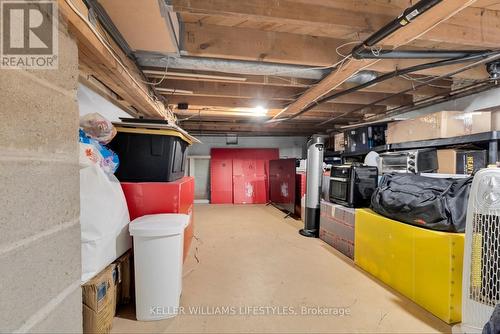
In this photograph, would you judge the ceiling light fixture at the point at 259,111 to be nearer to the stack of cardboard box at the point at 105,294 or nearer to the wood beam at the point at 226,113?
the wood beam at the point at 226,113

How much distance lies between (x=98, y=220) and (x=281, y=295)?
1.47m

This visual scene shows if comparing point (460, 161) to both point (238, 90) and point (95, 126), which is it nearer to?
point (238, 90)

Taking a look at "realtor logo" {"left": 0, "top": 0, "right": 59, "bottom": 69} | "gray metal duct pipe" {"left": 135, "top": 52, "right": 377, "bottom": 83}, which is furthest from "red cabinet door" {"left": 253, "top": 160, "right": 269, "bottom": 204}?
"realtor logo" {"left": 0, "top": 0, "right": 59, "bottom": 69}

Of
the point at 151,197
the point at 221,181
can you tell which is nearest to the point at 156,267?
the point at 151,197

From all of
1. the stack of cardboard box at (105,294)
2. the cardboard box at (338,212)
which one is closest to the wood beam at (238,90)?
the cardboard box at (338,212)

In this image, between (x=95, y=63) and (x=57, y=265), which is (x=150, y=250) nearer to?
(x=57, y=265)

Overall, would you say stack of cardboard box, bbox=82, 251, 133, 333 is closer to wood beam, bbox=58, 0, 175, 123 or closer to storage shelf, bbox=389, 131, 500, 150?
wood beam, bbox=58, 0, 175, 123

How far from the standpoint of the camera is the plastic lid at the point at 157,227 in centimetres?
154

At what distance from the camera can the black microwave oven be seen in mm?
2748

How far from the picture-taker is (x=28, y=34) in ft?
2.71

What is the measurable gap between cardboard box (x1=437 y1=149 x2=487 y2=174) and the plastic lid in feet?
9.98

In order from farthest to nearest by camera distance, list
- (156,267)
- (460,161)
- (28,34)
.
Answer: (460,161)
(156,267)
(28,34)

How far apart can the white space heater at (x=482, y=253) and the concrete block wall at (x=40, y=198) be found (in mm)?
2040

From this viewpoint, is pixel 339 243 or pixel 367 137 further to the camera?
pixel 367 137
